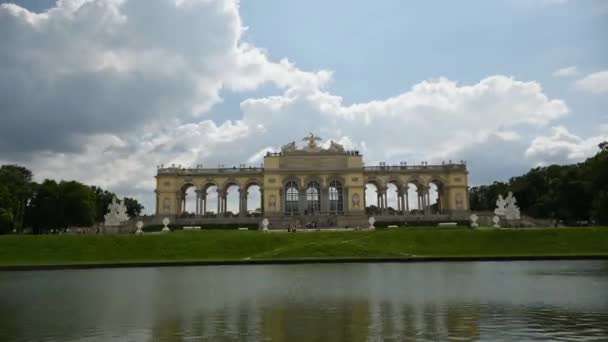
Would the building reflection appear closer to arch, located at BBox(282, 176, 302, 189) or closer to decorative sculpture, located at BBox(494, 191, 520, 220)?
decorative sculpture, located at BBox(494, 191, 520, 220)

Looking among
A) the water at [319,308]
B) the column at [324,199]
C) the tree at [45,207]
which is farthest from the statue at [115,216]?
the water at [319,308]

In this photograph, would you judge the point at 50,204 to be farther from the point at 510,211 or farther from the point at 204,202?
the point at 510,211

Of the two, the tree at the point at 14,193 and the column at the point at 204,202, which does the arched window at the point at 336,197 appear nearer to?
the column at the point at 204,202

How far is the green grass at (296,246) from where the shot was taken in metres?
36.1

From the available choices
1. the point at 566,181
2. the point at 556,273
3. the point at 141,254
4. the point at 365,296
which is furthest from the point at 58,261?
the point at 566,181

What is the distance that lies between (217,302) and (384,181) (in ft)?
190

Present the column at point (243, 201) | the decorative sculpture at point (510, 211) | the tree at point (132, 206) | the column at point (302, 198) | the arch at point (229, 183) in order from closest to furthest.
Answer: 1. the decorative sculpture at point (510, 211)
2. the column at point (302, 198)
3. the column at point (243, 201)
4. the arch at point (229, 183)
5. the tree at point (132, 206)

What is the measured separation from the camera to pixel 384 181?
71562mm

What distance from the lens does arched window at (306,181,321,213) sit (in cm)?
7075

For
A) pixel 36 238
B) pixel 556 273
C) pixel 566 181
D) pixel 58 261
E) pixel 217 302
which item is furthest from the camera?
pixel 566 181

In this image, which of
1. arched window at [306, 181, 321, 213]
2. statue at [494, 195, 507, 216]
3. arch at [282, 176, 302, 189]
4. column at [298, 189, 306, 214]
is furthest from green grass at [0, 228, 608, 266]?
arch at [282, 176, 302, 189]

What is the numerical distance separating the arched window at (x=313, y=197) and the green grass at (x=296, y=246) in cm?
2643

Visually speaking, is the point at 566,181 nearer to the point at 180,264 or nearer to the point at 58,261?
the point at 180,264

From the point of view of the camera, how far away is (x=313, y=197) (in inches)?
2803
